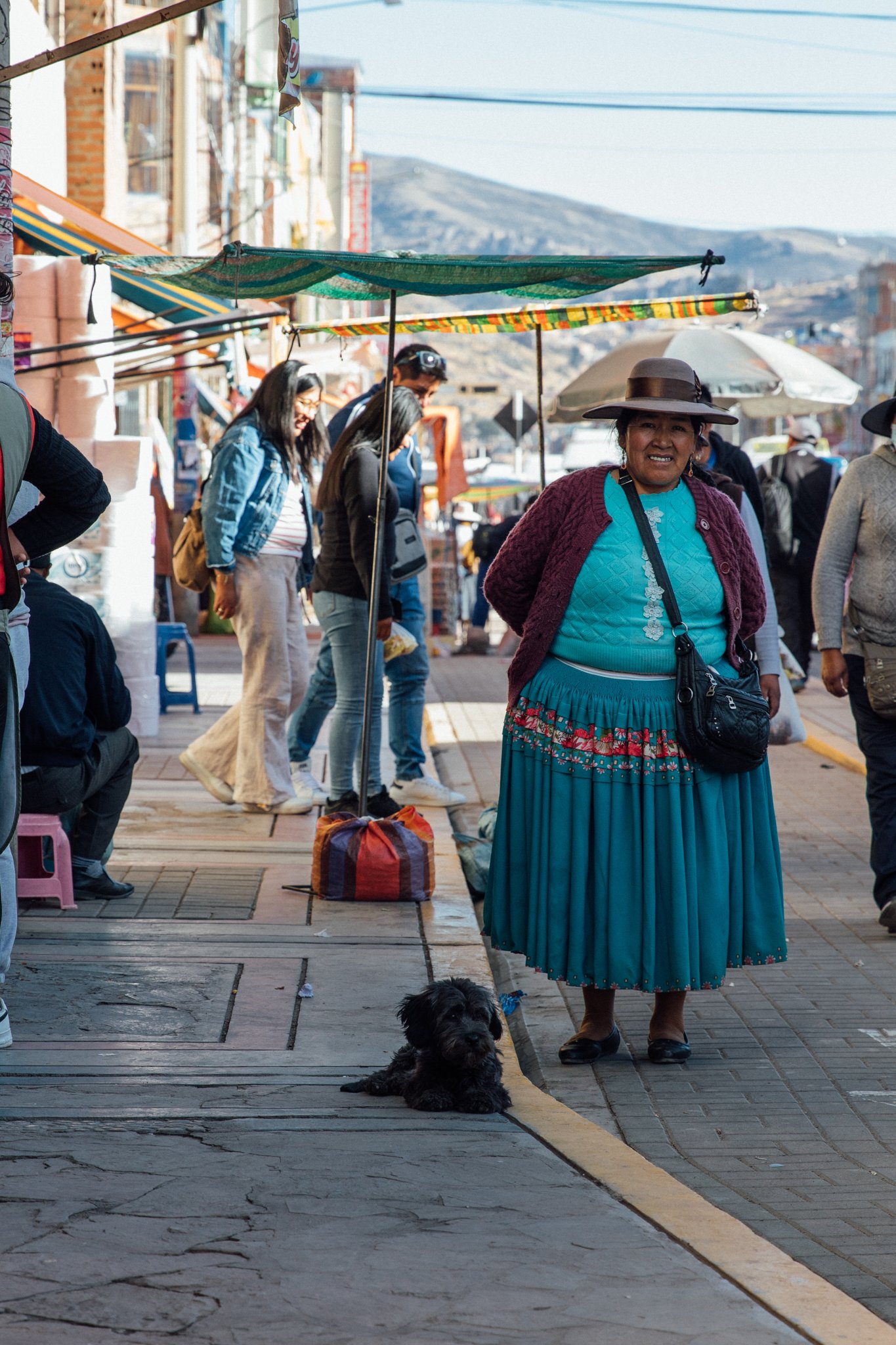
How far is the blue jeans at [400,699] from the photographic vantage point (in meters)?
8.91

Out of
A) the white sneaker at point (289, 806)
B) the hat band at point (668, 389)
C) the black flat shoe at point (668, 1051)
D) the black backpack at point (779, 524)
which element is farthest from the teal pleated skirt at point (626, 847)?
the black backpack at point (779, 524)

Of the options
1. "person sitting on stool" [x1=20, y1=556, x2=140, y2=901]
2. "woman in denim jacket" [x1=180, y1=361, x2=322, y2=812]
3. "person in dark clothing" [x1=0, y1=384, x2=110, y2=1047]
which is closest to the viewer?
"person in dark clothing" [x1=0, y1=384, x2=110, y2=1047]

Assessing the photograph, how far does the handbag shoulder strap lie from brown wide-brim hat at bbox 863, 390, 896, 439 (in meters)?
2.20

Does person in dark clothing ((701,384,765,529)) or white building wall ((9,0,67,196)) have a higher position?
white building wall ((9,0,67,196))

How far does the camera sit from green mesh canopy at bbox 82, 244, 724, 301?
6.18 m

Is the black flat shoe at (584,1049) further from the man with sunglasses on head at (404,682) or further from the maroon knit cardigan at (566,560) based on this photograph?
the man with sunglasses on head at (404,682)

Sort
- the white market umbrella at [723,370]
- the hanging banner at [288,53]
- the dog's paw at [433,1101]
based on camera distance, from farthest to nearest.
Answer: the white market umbrella at [723,370] < the hanging banner at [288,53] < the dog's paw at [433,1101]

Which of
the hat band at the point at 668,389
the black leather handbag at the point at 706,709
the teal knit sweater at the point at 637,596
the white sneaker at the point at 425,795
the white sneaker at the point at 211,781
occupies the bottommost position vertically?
the white sneaker at the point at 425,795

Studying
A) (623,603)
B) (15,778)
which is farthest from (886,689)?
(15,778)

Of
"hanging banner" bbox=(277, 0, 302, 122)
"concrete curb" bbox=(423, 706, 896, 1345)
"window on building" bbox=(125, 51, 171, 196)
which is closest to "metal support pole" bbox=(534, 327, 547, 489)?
"hanging banner" bbox=(277, 0, 302, 122)

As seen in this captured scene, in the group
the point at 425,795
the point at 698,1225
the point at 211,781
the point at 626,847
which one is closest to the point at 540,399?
the point at 425,795

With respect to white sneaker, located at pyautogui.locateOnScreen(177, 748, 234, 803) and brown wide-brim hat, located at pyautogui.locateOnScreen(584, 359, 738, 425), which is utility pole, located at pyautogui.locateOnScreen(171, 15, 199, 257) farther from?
brown wide-brim hat, located at pyautogui.locateOnScreen(584, 359, 738, 425)

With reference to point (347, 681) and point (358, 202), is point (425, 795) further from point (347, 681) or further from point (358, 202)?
point (358, 202)

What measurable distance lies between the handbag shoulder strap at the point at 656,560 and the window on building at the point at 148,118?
23.5 m
